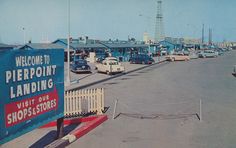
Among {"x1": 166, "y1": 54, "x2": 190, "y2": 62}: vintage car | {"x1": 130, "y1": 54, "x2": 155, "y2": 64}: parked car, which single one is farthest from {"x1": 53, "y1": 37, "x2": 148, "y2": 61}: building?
{"x1": 166, "y1": 54, "x2": 190, "y2": 62}: vintage car

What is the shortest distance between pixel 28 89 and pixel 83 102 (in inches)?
233

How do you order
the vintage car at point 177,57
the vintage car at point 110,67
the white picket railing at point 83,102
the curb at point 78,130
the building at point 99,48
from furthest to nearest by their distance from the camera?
the vintage car at point 177,57 < the building at point 99,48 < the vintage car at point 110,67 < the white picket railing at point 83,102 < the curb at point 78,130

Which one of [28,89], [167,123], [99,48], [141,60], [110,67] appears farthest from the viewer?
[99,48]

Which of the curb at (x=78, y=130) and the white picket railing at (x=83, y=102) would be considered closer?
the curb at (x=78, y=130)

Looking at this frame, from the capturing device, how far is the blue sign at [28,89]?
7.87 metres

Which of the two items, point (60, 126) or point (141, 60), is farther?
point (141, 60)

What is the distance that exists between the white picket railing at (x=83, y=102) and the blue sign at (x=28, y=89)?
11.1ft

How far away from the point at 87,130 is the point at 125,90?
477 inches

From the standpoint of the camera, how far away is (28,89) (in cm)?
879

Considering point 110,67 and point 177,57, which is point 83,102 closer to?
point 110,67

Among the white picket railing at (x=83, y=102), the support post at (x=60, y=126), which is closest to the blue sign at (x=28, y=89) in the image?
the support post at (x=60, y=126)

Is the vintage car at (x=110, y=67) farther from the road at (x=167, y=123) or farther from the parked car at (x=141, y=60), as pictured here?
the parked car at (x=141, y=60)

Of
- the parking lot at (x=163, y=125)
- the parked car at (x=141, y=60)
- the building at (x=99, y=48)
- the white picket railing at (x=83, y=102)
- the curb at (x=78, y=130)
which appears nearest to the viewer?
the curb at (x=78, y=130)

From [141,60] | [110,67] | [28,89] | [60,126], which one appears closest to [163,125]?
[60,126]
